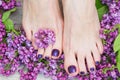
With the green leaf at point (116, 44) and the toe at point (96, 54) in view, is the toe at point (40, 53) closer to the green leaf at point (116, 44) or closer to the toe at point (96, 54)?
the toe at point (96, 54)

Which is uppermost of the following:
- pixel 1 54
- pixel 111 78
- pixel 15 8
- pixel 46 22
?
→ pixel 15 8

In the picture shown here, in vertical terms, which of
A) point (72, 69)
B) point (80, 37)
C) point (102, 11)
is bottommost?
point (72, 69)

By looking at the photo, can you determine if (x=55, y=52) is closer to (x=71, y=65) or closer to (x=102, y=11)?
(x=71, y=65)

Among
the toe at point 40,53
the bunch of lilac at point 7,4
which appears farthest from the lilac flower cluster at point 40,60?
the bunch of lilac at point 7,4

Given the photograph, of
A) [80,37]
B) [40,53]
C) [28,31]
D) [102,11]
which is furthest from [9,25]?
[102,11]

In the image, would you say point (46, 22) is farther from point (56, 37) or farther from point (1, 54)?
point (1, 54)

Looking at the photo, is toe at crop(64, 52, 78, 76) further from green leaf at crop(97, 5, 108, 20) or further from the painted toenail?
green leaf at crop(97, 5, 108, 20)

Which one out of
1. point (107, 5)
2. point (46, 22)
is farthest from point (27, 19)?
point (107, 5)
